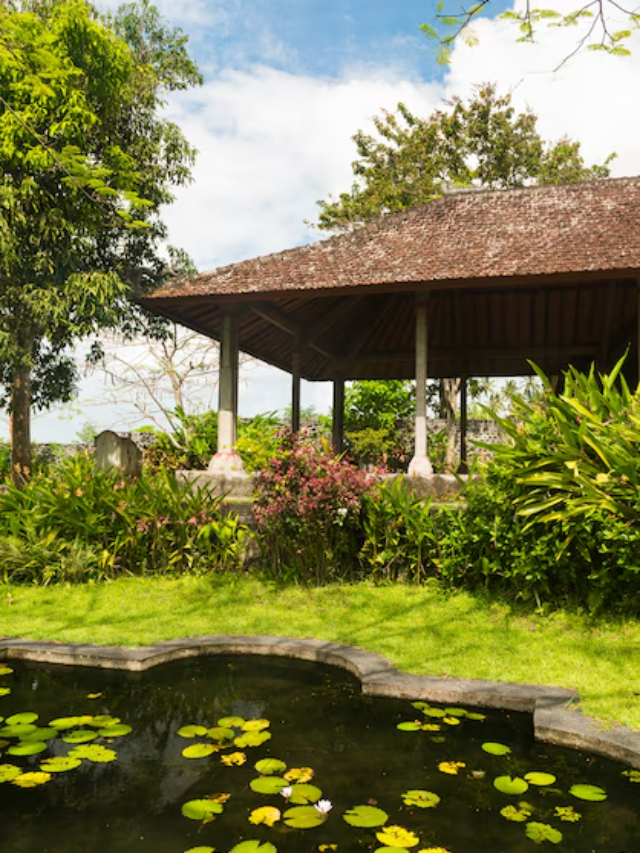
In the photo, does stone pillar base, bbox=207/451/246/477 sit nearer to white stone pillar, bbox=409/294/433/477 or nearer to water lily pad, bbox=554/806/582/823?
white stone pillar, bbox=409/294/433/477

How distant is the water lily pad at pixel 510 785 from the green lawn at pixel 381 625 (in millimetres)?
1116

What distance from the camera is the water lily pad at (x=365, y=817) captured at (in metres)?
2.90

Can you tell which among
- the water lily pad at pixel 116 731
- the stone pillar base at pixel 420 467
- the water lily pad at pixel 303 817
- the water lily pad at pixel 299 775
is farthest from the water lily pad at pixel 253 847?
the stone pillar base at pixel 420 467

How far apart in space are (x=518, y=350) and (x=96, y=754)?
13122mm

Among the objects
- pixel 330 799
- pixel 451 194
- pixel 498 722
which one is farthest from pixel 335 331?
pixel 330 799

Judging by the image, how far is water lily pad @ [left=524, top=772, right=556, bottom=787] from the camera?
11.1 ft

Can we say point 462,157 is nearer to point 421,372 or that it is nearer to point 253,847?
point 421,372

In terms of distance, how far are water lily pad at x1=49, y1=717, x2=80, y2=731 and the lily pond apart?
11 mm

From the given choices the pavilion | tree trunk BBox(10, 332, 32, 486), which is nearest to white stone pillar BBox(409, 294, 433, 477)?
the pavilion

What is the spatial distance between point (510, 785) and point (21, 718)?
279 cm

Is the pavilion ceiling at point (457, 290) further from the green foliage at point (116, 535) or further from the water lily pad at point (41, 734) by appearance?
the water lily pad at point (41, 734)

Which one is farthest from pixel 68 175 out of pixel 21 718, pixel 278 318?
pixel 21 718

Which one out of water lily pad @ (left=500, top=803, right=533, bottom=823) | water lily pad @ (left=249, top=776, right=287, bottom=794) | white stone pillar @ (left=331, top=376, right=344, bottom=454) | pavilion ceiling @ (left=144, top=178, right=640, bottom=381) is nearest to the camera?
water lily pad @ (left=500, top=803, right=533, bottom=823)

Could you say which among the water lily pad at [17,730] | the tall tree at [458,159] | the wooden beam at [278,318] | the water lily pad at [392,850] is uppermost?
the tall tree at [458,159]
